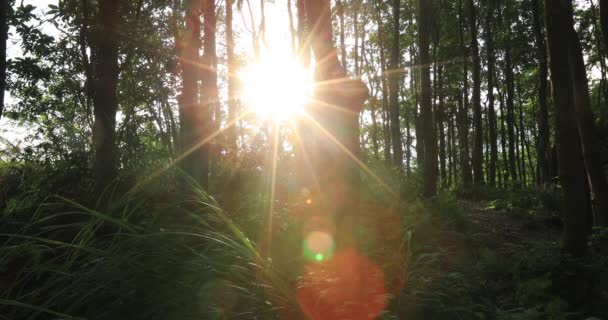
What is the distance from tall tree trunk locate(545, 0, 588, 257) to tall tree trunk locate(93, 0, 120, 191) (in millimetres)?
7149

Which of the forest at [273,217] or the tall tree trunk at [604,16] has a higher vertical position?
the tall tree trunk at [604,16]

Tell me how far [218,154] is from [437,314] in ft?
36.2

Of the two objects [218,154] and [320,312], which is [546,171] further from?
[320,312]

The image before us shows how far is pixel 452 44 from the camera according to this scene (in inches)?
1001

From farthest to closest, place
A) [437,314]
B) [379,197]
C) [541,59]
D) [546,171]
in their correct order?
[546,171]
[541,59]
[379,197]
[437,314]

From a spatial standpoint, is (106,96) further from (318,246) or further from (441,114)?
(441,114)

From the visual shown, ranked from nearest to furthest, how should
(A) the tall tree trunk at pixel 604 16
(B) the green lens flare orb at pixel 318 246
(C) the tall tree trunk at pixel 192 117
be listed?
1. (B) the green lens flare orb at pixel 318 246
2. (A) the tall tree trunk at pixel 604 16
3. (C) the tall tree trunk at pixel 192 117

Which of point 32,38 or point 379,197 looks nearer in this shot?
point 32,38

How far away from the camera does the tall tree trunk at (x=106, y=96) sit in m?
7.25

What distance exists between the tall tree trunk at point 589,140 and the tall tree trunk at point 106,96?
8.42m

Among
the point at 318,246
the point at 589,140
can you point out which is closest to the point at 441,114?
the point at 589,140

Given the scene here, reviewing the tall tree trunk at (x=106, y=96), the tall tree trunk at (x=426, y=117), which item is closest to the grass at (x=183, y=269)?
the tall tree trunk at (x=106, y=96)

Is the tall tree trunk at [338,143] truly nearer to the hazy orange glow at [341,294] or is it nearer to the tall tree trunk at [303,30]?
the tall tree trunk at [303,30]

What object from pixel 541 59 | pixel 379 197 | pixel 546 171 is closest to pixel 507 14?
pixel 541 59
